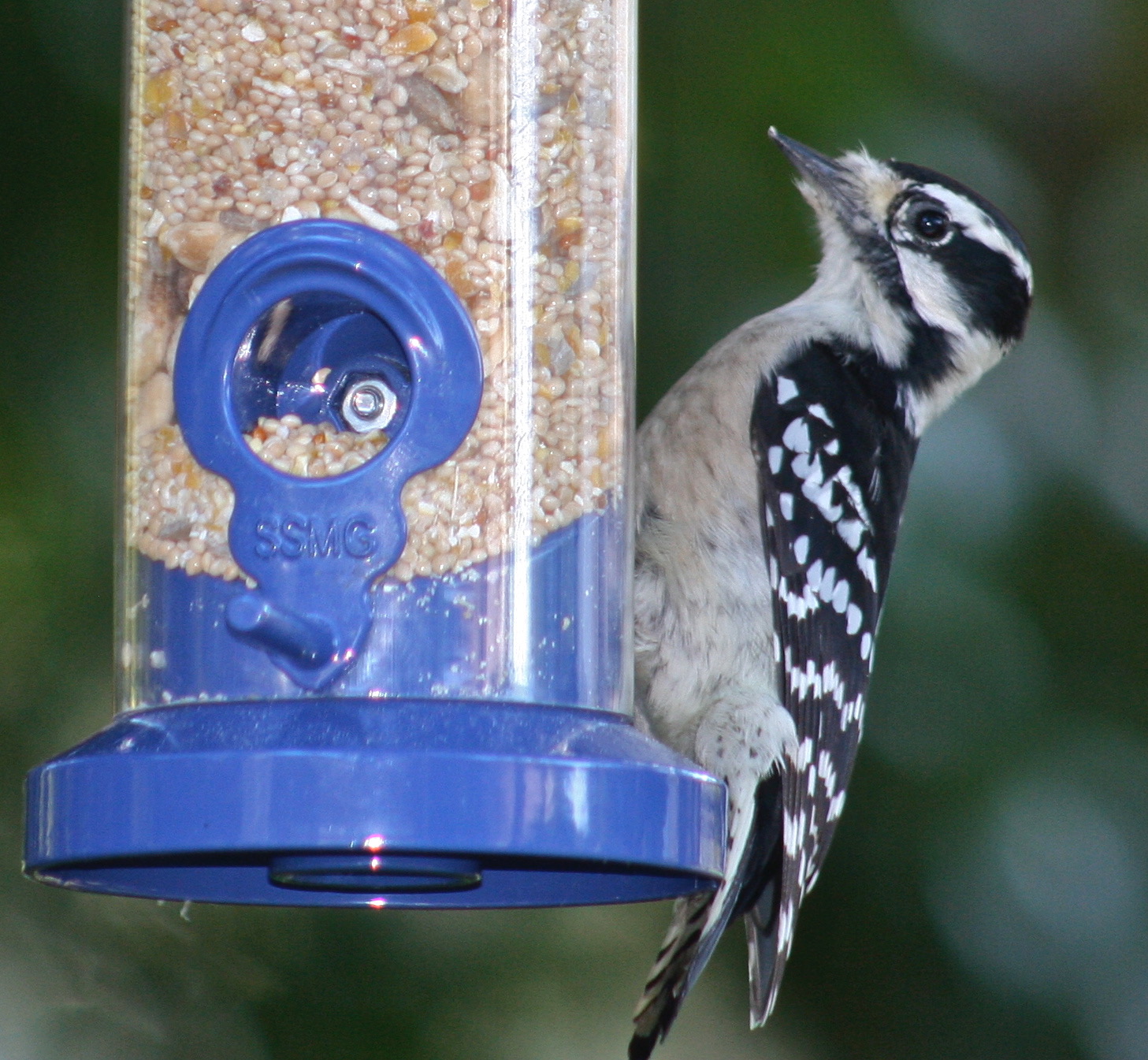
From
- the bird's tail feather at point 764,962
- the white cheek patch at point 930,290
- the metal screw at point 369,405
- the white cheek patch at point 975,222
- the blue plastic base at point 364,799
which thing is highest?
the white cheek patch at point 975,222

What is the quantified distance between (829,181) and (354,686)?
97.3 inches

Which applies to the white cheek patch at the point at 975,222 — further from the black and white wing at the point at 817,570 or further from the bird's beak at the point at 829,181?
the black and white wing at the point at 817,570

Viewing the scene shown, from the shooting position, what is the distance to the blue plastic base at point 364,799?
2217 millimetres

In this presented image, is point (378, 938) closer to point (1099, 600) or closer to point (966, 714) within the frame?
point (966, 714)

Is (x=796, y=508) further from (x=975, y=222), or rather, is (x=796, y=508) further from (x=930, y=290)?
(x=975, y=222)

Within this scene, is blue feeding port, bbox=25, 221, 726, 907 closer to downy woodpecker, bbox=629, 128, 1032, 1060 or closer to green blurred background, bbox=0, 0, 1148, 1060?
downy woodpecker, bbox=629, 128, 1032, 1060

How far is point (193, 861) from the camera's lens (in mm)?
2502

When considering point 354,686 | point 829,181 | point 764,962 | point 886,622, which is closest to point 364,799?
point 354,686

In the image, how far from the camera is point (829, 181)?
177 inches

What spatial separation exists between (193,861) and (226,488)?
1.67 feet

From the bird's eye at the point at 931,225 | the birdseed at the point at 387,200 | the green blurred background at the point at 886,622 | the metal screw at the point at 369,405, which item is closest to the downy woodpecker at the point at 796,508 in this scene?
the bird's eye at the point at 931,225

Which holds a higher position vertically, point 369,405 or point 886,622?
point 369,405

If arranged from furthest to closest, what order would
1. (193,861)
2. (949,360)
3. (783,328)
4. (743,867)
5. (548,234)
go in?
(949,360), (783,328), (743,867), (548,234), (193,861)

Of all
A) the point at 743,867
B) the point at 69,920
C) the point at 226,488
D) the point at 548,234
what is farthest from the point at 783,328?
the point at 69,920
